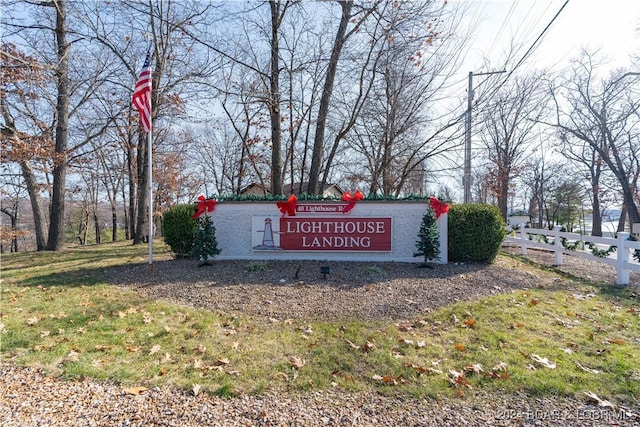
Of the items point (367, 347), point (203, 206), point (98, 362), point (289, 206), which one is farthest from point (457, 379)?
point (203, 206)

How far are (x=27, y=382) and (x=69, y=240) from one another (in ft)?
147

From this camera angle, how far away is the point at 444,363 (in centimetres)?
329

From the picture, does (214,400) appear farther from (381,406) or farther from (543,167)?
(543,167)

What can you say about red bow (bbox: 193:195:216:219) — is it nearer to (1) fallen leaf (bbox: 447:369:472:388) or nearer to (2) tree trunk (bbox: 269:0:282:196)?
(2) tree trunk (bbox: 269:0:282:196)

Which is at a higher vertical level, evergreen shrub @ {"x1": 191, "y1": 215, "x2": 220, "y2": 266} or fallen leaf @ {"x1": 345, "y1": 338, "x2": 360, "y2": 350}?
evergreen shrub @ {"x1": 191, "y1": 215, "x2": 220, "y2": 266}

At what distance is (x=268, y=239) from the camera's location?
788 cm

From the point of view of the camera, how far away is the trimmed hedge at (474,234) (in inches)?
306

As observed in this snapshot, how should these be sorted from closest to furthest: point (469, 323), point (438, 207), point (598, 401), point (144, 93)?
point (598, 401) < point (469, 323) < point (144, 93) < point (438, 207)

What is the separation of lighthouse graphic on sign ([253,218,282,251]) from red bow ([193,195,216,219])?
1.36 meters

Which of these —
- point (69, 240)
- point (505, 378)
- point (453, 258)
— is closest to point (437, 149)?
point (453, 258)

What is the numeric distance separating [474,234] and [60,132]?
14.1 m

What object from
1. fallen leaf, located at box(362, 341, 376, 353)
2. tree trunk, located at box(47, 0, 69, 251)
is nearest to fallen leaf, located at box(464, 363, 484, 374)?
fallen leaf, located at box(362, 341, 376, 353)

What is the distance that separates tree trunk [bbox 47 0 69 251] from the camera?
1116 centimetres

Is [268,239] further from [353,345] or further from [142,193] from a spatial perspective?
[142,193]
